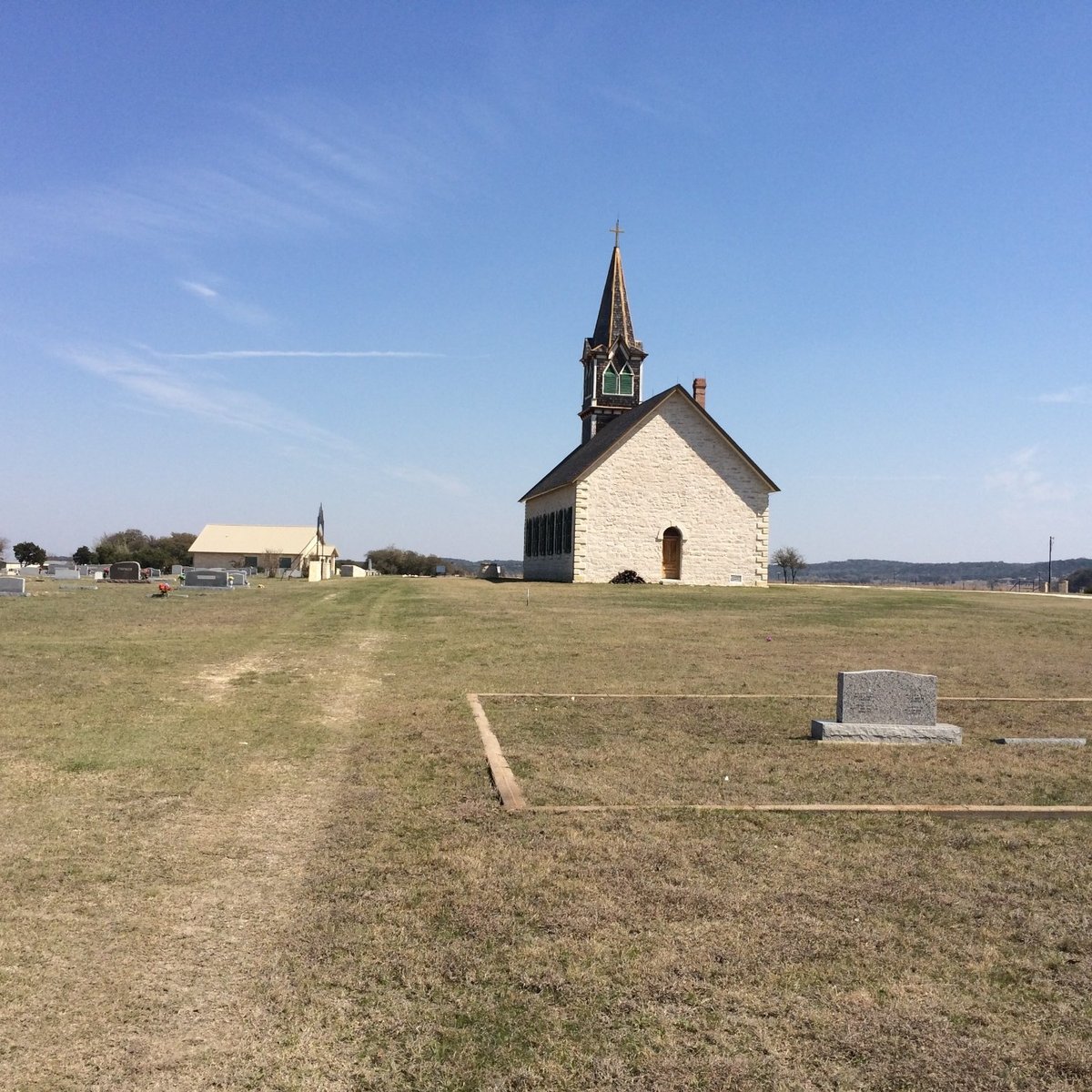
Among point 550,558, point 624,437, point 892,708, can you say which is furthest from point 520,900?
point 550,558

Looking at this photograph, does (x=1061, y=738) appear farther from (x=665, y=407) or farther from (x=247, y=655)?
(x=665, y=407)

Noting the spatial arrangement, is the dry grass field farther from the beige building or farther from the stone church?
the beige building

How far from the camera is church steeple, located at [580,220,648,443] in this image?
168 feet

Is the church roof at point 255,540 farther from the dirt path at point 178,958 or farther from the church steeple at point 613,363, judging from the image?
the dirt path at point 178,958

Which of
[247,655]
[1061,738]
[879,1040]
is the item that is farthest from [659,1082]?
[247,655]

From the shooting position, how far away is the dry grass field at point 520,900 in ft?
12.6

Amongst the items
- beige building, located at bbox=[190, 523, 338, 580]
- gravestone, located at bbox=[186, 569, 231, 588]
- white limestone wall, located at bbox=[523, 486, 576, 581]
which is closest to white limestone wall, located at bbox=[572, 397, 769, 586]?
white limestone wall, located at bbox=[523, 486, 576, 581]

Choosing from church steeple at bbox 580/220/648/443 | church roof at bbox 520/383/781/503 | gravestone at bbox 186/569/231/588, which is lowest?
gravestone at bbox 186/569/231/588

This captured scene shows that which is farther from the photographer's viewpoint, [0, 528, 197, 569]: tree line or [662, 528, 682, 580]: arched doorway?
[0, 528, 197, 569]: tree line

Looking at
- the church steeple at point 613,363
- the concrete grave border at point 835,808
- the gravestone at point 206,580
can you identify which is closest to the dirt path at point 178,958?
the concrete grave border at point 835,808

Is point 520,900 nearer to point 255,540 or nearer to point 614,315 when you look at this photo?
point 614,315

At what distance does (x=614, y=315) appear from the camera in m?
51.4

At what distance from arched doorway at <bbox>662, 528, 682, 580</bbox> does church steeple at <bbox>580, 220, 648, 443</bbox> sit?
13.0 m

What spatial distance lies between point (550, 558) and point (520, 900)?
132 feet
